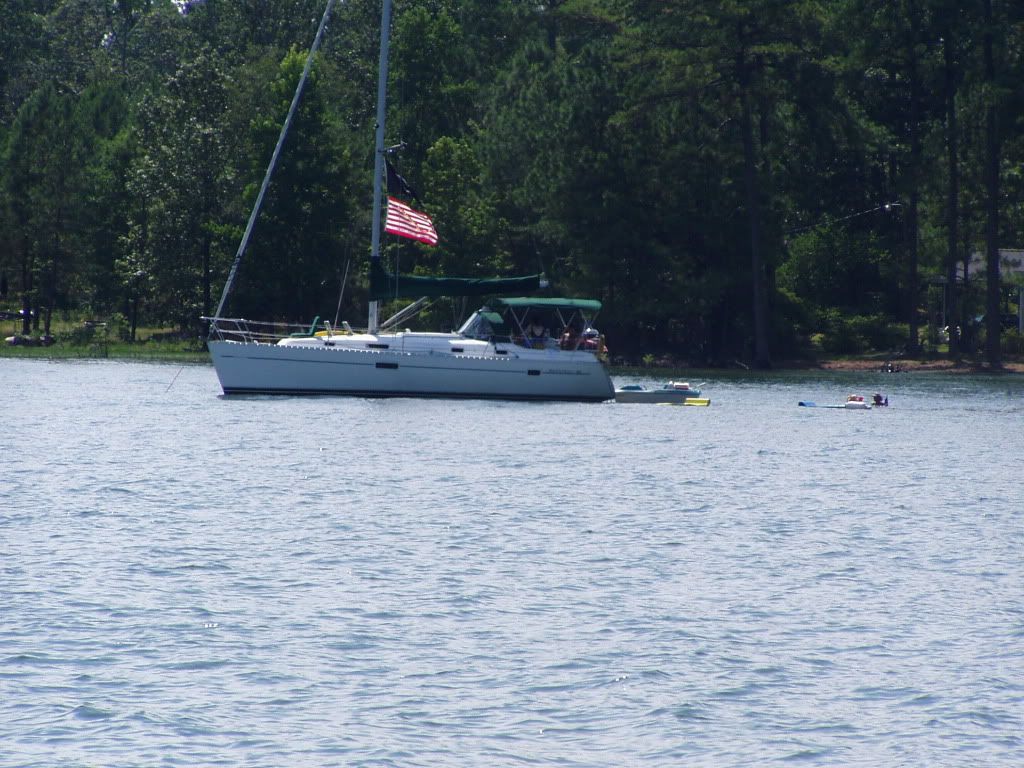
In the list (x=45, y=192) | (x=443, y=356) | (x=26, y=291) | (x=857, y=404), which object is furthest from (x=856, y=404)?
(x=26, y=291)

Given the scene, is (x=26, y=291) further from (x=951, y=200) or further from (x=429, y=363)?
(x=951, y=200)

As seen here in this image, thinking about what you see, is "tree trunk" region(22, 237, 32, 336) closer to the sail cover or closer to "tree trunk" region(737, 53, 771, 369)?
"tree trunk" region(737, 53, 771, 369)

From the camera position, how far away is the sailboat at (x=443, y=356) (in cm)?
5369

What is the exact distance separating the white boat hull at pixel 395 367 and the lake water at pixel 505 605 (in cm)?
1145

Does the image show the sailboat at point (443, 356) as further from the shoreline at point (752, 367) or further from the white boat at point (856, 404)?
the shoreline at point (752, 367)

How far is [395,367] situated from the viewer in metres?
53.7

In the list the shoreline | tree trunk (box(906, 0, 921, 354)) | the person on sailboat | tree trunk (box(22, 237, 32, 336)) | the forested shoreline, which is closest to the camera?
the person on sailboat

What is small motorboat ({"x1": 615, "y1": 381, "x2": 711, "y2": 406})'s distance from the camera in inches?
2295

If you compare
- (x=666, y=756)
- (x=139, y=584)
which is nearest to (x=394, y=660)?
(x=666, y=756)

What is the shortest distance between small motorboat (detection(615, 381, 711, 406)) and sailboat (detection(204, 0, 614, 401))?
2307 millimetres

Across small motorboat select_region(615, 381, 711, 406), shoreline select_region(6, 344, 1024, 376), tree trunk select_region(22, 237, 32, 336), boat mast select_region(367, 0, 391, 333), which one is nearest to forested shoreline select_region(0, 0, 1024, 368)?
tree trunk select_region(22, 237, 32, 336)

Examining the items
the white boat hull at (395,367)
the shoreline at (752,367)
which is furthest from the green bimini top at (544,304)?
the shoreline at (752,367)

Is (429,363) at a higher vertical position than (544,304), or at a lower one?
lower

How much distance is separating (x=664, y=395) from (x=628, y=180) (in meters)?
27.6
